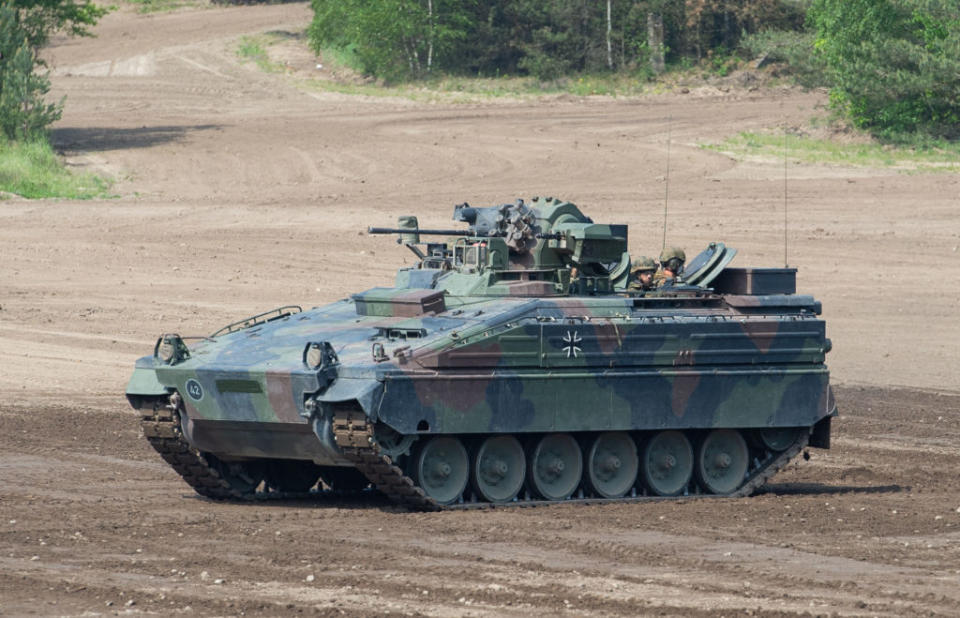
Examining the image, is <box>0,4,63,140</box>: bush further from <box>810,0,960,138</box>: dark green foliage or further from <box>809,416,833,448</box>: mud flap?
<box>809,416,833,448</box>: mud flap

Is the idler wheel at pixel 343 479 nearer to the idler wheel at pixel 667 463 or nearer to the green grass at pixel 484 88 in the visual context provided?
the idler wheel at pixel 667 463

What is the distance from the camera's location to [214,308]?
2691 cm

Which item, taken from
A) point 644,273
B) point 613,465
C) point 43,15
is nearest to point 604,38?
point 43,15

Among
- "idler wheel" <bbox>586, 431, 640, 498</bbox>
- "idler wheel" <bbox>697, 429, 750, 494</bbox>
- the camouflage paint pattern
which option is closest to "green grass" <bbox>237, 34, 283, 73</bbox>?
the camouflage paint pattern

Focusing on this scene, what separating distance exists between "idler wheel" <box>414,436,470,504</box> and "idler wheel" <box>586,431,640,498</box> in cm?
122

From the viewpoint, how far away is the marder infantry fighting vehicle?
14234mm

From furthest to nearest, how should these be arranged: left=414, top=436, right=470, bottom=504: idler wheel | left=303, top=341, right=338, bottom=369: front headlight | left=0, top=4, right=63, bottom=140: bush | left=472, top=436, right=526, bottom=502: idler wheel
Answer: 1. left=0, top=4, right=63, bottom=140: bush
2. left=472, top=436, right=526, bottom=502: idler wheel
3. left=414, top=436, right=470, bottom=504: idler wheel
4. left=303, top=341, right=338, bottom=369: front headlight

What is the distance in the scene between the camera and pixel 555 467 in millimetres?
15273

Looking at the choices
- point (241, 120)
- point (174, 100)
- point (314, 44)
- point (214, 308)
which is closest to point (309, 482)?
point (214, 308)

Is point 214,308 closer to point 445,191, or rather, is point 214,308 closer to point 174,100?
point 445,191

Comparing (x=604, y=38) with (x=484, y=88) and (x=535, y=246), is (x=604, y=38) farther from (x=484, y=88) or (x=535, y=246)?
(x=535, y=246)

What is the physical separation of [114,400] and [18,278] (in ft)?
26.3

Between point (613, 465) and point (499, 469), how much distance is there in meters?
1.12

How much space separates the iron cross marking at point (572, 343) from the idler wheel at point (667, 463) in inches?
48.9
